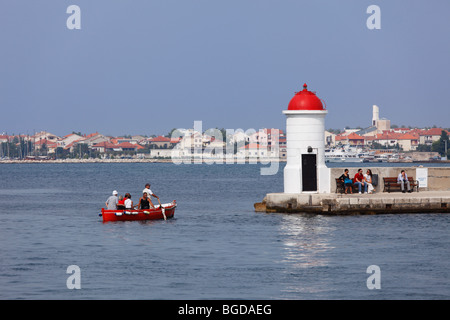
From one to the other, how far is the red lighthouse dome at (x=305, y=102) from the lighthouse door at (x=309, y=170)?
2.09 m

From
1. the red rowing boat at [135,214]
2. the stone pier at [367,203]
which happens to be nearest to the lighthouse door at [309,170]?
the stone pier at [367,203]

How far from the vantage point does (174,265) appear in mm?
23641

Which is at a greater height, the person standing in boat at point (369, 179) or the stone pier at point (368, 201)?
the person standing in boat at point (369, 179)

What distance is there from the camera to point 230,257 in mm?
24969

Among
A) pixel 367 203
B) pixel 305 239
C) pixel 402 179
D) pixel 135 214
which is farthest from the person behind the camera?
pixel 402 179

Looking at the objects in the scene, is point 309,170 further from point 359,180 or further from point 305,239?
point 305,239

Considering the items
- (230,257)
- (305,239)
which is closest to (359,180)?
(305,239)

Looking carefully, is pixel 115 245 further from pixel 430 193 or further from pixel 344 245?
pixel 430 193

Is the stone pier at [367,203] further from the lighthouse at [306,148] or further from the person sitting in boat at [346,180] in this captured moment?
the lighthouse at [306,148]

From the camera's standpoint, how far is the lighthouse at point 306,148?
1361 inches

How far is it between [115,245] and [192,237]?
3.40 meters

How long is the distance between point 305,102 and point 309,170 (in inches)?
116

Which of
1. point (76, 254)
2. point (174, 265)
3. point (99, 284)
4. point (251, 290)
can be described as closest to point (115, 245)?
point (76, 254)

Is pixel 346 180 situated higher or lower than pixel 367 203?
higher
